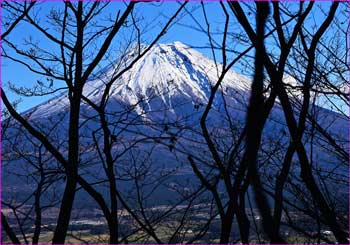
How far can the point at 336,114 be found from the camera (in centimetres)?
414

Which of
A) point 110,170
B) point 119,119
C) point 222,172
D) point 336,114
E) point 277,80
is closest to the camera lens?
point 277,80

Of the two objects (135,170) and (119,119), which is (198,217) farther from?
(119,119)

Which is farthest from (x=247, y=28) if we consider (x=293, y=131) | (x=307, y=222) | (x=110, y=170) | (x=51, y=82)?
(x=51, y=82)

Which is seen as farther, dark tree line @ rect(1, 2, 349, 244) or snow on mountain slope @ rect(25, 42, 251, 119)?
snow on mountain slope @ rect(25, 42, 251, 119)

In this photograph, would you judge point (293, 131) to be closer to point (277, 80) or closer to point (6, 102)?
point (277, 80)

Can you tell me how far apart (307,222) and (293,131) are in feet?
7.43

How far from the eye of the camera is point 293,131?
4.63ft

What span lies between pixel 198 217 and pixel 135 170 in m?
0.87

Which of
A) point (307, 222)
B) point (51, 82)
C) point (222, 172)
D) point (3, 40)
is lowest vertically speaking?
point (307, 222)

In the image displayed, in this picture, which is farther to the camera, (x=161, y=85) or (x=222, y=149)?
(x=161, y=85)

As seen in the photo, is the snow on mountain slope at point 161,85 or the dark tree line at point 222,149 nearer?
the dark tree line at point 222,149

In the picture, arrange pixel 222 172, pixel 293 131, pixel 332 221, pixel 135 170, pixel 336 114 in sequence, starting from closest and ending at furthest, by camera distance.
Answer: pixel 332 221 → pixel 293 131 → pixel 222 172 → pixel 336 114 → pixel 135 170

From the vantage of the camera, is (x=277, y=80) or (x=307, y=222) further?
(x=307, y=222)

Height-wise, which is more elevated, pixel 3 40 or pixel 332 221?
pixel 3 40
